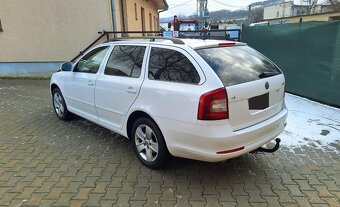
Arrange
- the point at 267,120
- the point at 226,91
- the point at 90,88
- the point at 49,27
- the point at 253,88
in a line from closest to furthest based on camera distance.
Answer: the point at 226,91, the point at 253,88, the point at 267,120, the point at 90,88, the point at 49,27

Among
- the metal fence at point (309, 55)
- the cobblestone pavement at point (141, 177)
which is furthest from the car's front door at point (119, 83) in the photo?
the metal fence at point (309, 55)

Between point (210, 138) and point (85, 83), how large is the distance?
2.45 m

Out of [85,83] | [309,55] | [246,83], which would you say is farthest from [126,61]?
[309,55]

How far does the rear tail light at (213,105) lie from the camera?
2.78 meters

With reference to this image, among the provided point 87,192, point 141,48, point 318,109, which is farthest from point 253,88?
point 318,109

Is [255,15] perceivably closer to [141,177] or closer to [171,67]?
[171,67]

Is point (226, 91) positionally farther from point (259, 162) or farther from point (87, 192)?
point (87, 192)

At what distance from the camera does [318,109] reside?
5.90m

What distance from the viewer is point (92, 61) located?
4496mm

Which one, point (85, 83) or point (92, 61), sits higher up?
point (92, 61)

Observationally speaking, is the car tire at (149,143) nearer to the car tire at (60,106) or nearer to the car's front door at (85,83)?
the car's front door at (85,83)

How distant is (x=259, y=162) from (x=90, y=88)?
2.65 meters

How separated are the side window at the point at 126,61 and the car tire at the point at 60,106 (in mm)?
1725

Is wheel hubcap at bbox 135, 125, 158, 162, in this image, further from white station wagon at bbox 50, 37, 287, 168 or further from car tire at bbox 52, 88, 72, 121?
car tire at bbox 52, 88, 72, 121
